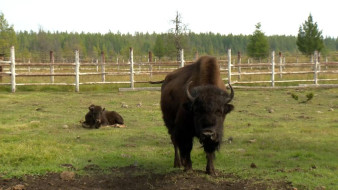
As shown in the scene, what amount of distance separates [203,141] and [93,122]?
19.9ft

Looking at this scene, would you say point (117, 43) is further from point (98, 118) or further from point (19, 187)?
point (19, 187)

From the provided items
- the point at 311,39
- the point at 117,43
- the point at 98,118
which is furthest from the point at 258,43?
the point at 117,43

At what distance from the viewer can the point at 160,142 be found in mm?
9805

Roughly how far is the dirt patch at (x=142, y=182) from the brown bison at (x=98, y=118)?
15.1ft

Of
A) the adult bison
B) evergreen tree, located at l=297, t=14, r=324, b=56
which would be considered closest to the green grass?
the adult bison

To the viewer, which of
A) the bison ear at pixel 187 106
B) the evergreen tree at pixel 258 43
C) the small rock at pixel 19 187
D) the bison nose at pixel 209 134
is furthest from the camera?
the evergreen tree at pixel 258 43

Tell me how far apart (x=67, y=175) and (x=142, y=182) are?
4.11 ft

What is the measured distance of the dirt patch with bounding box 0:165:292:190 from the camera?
628 cm

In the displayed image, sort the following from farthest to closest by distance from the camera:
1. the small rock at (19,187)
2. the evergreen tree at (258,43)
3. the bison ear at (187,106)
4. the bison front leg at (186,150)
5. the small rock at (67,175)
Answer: the evergreen tree at (258,43), the bison front leg at (186,150), the small rock at (67,175), the bison ear at (187,106), the small rock at (19,187)

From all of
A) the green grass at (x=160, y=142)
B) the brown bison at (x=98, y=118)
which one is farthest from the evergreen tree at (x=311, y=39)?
the brown bison at (x=98, y=118)

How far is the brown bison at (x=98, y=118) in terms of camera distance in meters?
11.7

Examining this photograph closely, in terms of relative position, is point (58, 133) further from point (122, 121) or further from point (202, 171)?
point (202, 171)

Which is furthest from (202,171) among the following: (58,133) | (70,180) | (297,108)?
(297,108)

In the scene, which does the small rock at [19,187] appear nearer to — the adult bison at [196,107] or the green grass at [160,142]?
the green grass at [160,142]
